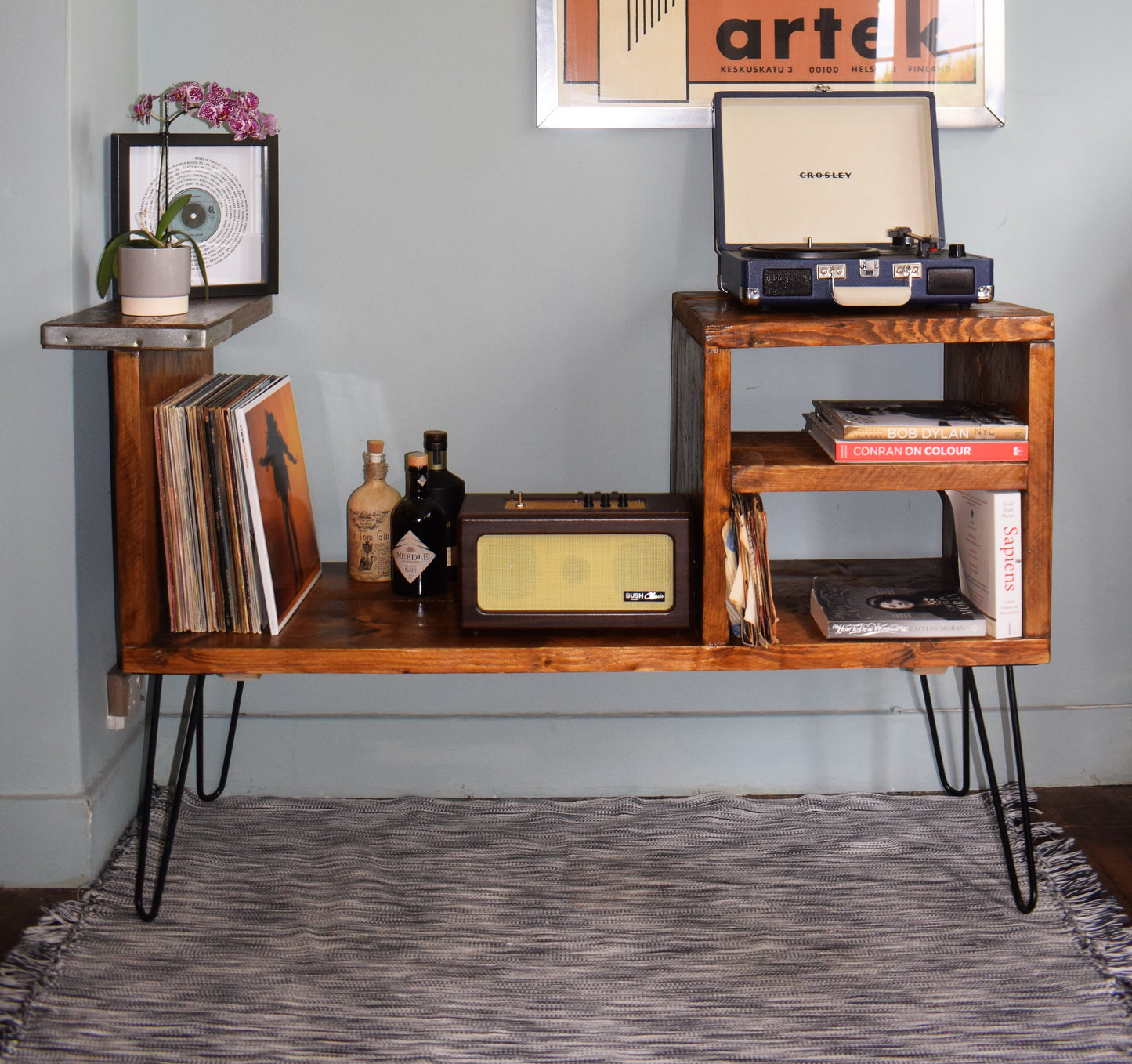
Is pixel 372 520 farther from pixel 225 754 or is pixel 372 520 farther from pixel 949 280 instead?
pixel 949 280

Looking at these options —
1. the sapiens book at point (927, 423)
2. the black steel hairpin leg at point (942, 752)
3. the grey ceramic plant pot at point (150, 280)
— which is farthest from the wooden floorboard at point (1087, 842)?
the grey ceramic plant pot at point (150, 280)

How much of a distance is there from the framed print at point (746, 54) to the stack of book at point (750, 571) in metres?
0.73

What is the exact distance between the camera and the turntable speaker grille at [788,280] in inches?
64.6

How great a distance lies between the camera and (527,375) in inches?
81.4

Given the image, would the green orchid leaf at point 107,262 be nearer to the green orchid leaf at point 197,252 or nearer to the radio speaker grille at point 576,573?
the green orchid leaf at point 197,252

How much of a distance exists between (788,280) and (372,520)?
0.78 m

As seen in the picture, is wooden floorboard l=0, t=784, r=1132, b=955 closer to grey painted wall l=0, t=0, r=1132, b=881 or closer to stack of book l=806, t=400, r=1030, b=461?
grey painted wall l=0, t=0, r=1132, b=881

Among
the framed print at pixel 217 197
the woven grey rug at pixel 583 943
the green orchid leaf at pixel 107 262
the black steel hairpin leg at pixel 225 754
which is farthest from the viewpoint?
the black steel hairpin leg at pixel 225 754

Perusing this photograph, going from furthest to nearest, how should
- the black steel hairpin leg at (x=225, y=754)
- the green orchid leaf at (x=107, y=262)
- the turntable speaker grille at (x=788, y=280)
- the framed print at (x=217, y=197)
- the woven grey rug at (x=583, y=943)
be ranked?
the black steel hairpin leg at (x=225, y=754), the framed print at (x=217, y=197), the green orchid leaf at (x=107, y=262), the turntable speaker grille at (x=788, y=280), the woven grey rug at (x=583, y=943)

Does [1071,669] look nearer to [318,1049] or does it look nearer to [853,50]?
[853,50]

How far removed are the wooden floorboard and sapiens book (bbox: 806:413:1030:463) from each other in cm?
75

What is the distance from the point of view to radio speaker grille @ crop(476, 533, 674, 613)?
5.64ft

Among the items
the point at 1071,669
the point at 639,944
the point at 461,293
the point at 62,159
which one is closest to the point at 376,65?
the point at 461,293

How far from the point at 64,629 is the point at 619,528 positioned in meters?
0.88
